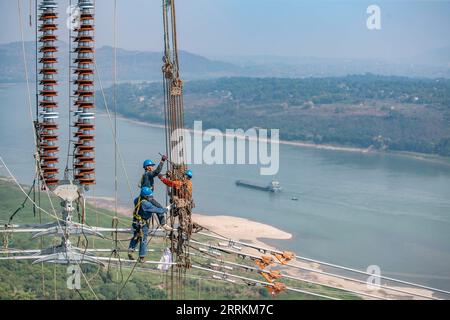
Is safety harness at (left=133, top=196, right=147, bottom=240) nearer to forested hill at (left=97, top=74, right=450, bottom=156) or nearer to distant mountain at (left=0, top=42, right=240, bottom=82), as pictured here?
forested hill at (left=97, top=74, right=450, bottom=156)

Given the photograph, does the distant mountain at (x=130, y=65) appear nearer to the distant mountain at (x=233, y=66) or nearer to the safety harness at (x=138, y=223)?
the distant mountain at (x=233, y=66)

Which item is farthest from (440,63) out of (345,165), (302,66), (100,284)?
(100,284)

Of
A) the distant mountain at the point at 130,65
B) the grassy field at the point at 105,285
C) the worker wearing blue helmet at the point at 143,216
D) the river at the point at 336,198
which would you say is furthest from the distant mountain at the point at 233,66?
the worker wearing blue helmet at the point at 143,216

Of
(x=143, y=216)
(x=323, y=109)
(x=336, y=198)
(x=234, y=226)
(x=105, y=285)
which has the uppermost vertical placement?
(x=143, y=216)

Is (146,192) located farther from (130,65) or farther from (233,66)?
(233,66)

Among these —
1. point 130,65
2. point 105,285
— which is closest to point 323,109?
point 130,65

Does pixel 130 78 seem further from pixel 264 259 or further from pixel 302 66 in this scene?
pixel 264 259
